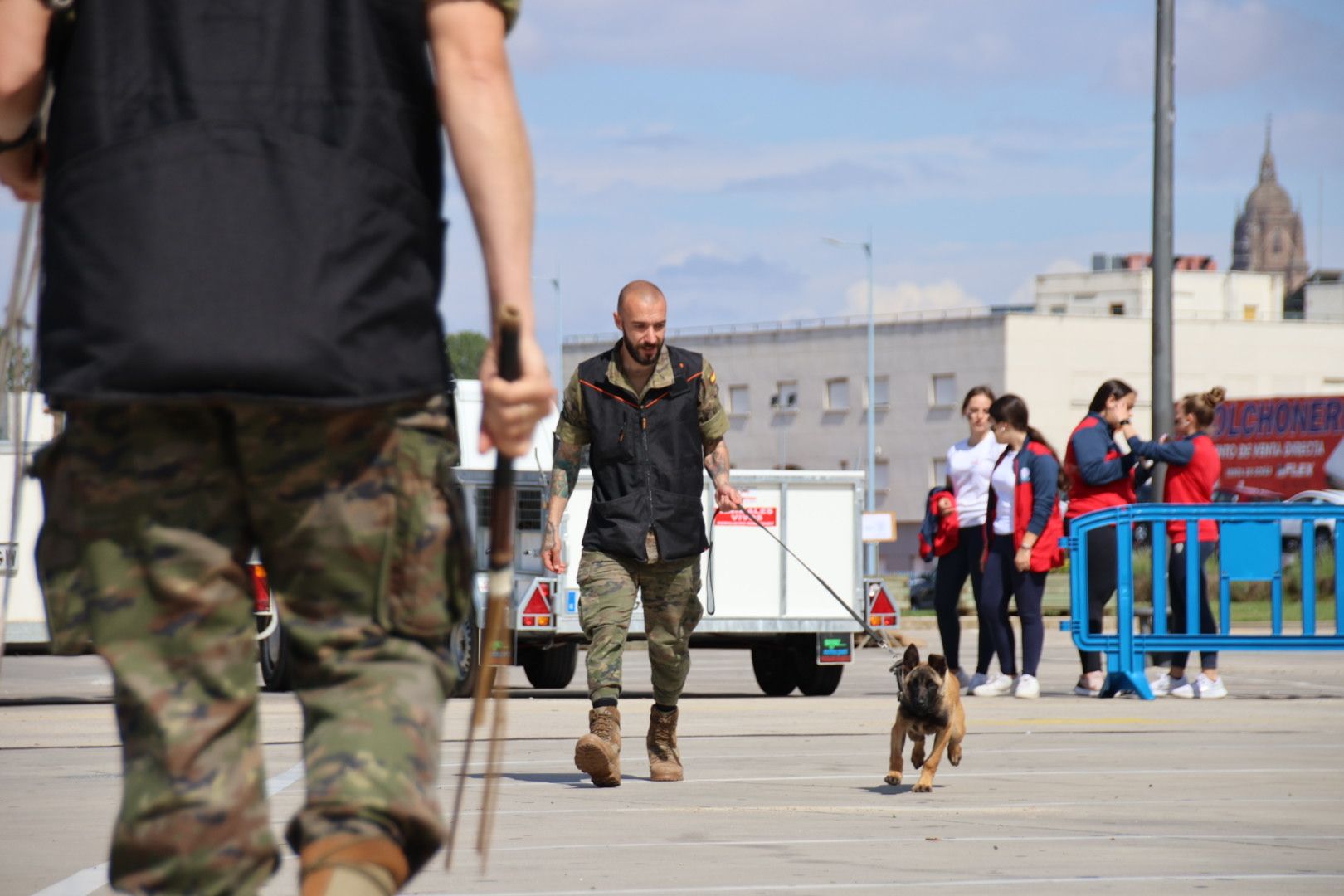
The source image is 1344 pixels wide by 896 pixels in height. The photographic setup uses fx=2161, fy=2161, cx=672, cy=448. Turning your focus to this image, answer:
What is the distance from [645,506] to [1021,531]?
240 inches

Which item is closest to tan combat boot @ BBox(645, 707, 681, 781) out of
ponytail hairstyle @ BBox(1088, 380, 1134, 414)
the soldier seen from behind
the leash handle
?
the leash handle

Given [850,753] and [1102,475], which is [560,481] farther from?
[1102,475]

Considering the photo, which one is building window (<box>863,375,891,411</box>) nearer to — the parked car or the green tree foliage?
the parked car

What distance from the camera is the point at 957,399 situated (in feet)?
315

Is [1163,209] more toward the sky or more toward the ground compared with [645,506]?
more toward the sky

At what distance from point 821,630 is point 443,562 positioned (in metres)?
13.0

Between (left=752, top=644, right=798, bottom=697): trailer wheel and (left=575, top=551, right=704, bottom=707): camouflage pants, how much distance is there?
7601 millimetres

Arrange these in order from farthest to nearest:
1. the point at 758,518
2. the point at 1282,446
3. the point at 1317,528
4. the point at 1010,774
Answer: the point at 1282,446, the point at 1317,528, the point at 758,518, the point at 1010,774

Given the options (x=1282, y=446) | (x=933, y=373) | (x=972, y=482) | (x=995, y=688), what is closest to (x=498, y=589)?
(x=972, y=482)

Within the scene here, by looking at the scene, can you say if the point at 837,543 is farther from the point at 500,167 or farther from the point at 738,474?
the point at 500,167

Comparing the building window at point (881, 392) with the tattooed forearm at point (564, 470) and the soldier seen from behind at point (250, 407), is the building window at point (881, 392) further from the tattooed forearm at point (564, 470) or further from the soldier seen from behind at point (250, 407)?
the soldier seen from behind at point (250, 407)

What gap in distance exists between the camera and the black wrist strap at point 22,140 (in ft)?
9.87

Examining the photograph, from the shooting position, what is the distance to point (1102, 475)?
14.4m

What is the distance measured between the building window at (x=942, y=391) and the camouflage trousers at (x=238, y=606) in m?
93.1
